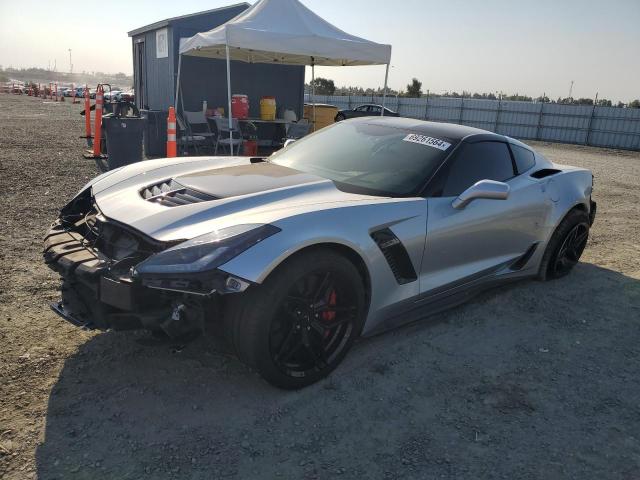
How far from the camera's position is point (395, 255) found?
295 centimetres

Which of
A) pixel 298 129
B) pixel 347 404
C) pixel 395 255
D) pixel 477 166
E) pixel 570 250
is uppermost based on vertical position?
pixel 477 166

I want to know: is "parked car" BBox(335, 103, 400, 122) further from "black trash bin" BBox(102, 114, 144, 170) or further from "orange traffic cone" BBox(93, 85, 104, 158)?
"black trash bin" BBox(102, 114, 144, 170)

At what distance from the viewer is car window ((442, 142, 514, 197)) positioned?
342cm

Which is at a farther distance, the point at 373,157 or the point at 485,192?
the point at 373,157

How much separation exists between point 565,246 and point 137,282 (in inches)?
149

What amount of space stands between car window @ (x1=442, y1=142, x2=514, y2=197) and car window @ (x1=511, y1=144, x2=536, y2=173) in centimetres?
11

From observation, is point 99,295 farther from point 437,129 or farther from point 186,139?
point 186,139

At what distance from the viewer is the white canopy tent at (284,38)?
8727mm

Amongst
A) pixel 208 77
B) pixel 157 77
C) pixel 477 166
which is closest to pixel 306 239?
pixel 477 166

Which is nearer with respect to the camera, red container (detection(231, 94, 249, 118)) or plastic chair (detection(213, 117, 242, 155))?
plastic chair (detection(213, 117, 242, 155))

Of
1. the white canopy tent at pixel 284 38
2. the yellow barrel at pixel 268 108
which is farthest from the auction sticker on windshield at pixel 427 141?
the yellow barrel at pixel 268 108

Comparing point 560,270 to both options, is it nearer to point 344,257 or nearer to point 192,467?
point 344,257

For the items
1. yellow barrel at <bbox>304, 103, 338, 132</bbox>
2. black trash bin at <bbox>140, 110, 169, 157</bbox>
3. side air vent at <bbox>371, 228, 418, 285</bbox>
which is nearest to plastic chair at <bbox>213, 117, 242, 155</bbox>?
black trash bin at <bbox>140, 110, 169, 157</bbox>

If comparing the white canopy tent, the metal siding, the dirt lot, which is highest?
the white canopy tent
